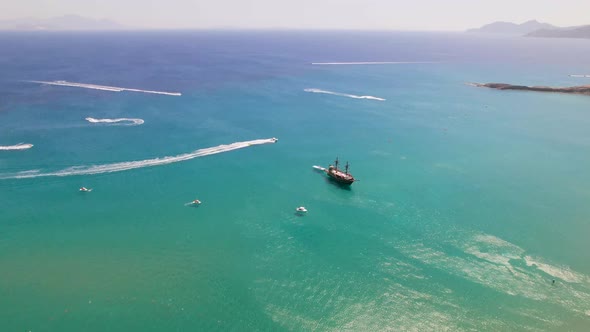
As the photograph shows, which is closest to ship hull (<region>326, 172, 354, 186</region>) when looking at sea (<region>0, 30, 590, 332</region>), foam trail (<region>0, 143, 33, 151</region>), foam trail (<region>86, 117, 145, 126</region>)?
sea (<region>0, 30, 590, 332</region>)

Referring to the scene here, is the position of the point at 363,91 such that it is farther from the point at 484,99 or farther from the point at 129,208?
the point at 129,208

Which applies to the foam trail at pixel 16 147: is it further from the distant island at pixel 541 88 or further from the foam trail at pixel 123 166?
the distant island at pixel 541 88

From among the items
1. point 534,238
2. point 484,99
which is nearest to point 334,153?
point 534,238

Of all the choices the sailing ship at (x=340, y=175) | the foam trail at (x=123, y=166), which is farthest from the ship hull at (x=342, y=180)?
the foam trail at (x=123, y=166)

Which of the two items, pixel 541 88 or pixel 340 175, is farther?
pixel 541 88

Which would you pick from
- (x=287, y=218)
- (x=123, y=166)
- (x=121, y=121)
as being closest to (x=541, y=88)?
(x=287, y=218)

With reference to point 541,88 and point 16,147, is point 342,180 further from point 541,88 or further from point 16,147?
point 541,88

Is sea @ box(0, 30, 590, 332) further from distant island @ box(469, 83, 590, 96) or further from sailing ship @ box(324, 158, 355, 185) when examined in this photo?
distant island @ box(469, 83, 590, 96)

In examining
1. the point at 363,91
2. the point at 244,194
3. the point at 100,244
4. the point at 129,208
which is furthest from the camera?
the point at 363,91
